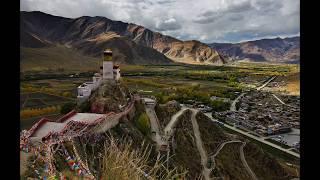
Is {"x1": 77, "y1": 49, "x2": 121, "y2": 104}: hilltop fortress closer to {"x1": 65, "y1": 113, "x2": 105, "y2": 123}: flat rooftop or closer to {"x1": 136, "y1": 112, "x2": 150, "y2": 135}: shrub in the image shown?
{"x1": 65, "y1": 113, "x2": 105, "y2": 123}: flat rooftop

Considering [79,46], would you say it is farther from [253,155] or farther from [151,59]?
[253,155]

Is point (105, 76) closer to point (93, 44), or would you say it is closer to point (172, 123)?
point (172, 123)

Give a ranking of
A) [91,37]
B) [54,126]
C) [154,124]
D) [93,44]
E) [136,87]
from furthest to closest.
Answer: [91,37], [93,44], [136,87], [154,124], [54,126]

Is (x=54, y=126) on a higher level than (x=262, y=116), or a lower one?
higher

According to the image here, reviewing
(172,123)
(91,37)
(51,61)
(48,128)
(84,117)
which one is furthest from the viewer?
(91,37)

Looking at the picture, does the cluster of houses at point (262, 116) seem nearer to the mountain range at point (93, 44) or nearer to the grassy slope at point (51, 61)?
the mountain range at point (93, 44)

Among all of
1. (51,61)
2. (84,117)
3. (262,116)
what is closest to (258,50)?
(51,61)

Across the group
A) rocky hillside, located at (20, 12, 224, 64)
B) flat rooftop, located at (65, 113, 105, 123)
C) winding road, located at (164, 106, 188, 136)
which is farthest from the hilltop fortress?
rocky hillside, located at (20, 12, 224, 64)

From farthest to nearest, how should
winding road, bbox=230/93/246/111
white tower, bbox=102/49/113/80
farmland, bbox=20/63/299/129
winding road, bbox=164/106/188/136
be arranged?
1. winding road, bbox=230/93/246/111
2. winding road, bbox=164/106/188/136
3. farmland, bbox=20/63/299/129
4. white tower, bbox=102/49/113/80

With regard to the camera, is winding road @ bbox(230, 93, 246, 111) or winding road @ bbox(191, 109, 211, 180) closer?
winding road @ bbox(191, 109, 211, 180)
